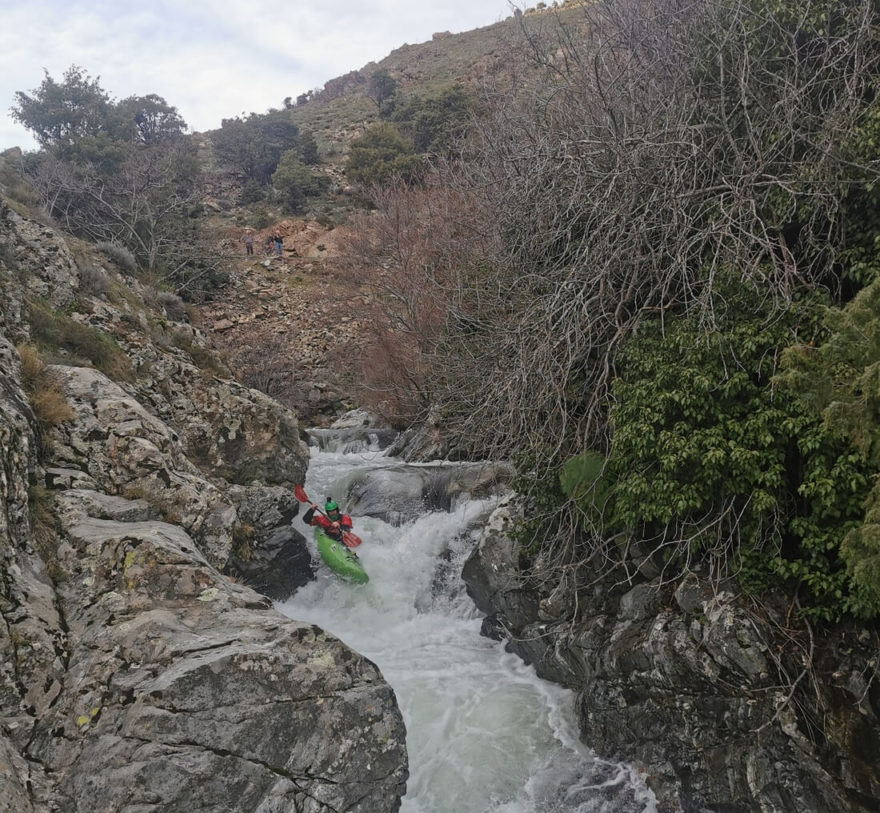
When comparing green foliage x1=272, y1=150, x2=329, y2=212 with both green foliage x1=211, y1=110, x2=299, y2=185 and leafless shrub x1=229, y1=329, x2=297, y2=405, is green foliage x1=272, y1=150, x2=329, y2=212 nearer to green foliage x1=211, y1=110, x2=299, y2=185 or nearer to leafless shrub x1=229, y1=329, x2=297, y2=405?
green foliage x1=211, y1=110, x2=299, y2=185

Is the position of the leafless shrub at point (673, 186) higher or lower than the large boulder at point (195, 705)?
higher

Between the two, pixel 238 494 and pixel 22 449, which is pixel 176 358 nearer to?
pixel 238 494

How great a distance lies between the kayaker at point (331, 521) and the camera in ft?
33.7

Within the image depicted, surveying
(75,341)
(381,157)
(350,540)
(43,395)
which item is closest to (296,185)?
(381,157)

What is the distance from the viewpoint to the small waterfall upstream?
5.77 meters

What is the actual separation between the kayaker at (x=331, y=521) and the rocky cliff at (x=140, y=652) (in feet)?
9.93

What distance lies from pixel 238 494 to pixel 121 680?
599 cm

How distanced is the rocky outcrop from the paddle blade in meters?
4.68

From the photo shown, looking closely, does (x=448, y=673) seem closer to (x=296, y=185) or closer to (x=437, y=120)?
(x=437, y=120)

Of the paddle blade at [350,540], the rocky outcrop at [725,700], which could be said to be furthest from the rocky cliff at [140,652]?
the paddle blade at [350,540]

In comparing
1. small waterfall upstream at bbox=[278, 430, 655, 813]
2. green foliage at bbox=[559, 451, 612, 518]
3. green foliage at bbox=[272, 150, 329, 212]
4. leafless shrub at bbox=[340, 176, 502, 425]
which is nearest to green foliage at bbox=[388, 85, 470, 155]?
green foliage at bbox=[272, 150, 329, 212]

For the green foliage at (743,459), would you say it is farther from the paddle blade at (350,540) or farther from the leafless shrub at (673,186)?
the paddle blade at (350,540)

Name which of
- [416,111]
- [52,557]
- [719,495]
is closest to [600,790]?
[719,495]

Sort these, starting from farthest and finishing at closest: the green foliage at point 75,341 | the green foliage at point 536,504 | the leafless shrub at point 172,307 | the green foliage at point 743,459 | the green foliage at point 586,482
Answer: the leafless shrub at point 172,307 < the green foliage at point 75,341 < the green foliage at point 536,504 < the green foliage at point 586,482 < the green foliage at point 743,459
